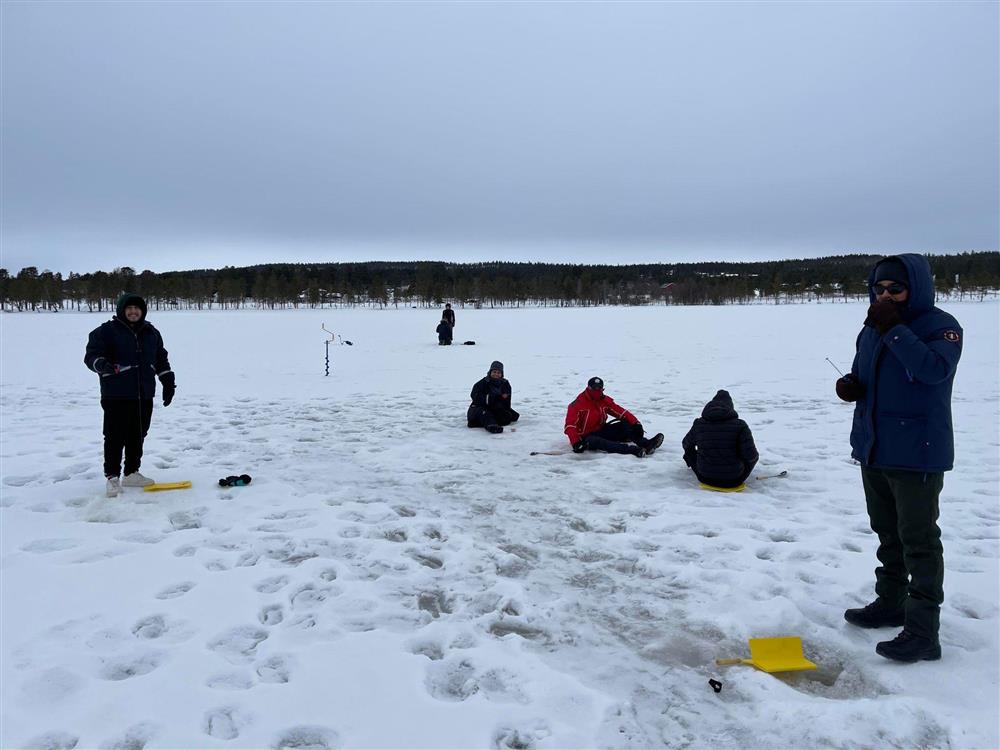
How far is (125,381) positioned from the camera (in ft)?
19.4

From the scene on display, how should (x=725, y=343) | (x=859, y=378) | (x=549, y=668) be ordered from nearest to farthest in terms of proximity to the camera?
(x=549, y=668), (x=859, y=378), (x=725, y=343)

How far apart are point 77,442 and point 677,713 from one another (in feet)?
26.9

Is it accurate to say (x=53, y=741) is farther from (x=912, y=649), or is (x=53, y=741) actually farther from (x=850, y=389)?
(x=850, y=389)

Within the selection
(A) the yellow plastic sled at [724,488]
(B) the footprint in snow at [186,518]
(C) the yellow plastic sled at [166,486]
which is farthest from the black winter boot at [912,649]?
(C) the yellow plastic sled at [166,486]

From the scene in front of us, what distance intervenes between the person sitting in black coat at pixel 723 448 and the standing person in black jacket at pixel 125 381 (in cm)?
522

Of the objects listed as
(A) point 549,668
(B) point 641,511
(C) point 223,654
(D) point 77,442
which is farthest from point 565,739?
(D) point 77,442

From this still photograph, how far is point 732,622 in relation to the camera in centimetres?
363

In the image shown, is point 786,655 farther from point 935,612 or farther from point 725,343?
point 725,343

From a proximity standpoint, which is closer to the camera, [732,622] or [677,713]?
[677,713]

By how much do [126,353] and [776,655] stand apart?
591 cm

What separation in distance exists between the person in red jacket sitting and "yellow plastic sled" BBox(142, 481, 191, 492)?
423cm

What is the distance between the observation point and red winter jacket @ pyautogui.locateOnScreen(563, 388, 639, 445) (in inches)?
304

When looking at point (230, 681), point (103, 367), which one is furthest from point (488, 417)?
point (230, 681)

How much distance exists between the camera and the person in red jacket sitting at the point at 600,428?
751cm
